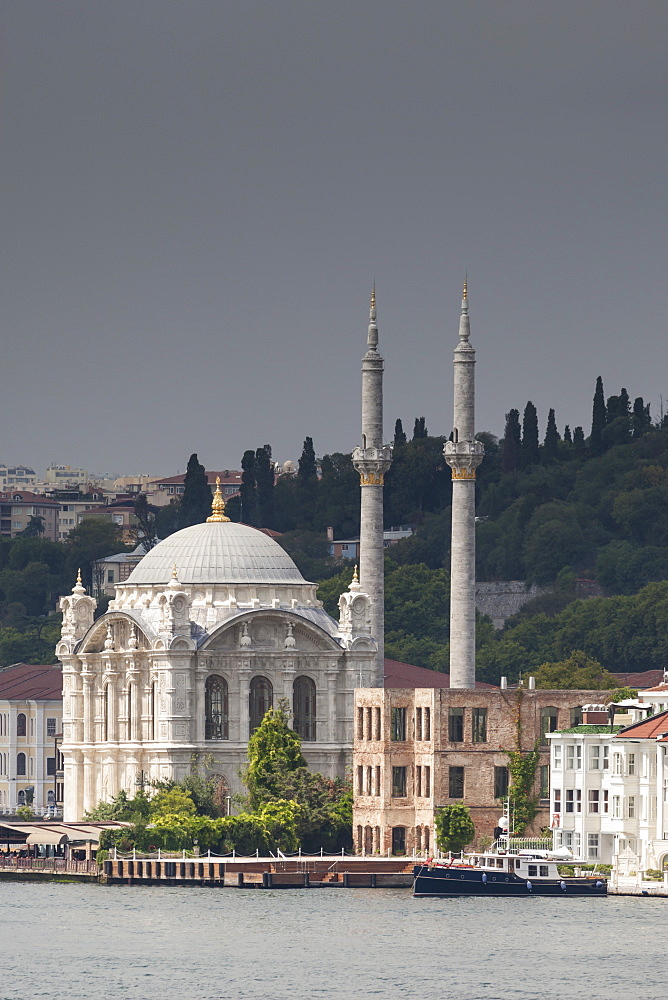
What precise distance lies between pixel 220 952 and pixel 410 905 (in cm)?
1075

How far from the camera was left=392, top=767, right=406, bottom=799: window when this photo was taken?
12044 cm

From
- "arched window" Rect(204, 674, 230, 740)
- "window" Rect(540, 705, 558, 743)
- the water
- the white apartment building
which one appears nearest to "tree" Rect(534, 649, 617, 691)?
"arched window" Rect(204, 674, 230, 740)

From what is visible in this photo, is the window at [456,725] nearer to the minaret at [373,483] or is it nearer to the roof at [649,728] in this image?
the roof at [649,728]

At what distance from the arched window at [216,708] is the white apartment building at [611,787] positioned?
20113 mm

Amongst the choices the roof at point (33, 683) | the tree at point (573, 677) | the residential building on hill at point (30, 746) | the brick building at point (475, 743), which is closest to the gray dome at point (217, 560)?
the tree at point (573, 677)

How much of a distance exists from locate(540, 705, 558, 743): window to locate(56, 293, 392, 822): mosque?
1706cm

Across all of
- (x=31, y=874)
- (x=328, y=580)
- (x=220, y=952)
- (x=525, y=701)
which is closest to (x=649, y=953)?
(x=220, y=952)

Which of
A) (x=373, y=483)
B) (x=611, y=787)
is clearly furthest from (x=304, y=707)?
(x=611, y=787)

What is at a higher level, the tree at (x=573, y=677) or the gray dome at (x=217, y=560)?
the gray dome at (x=217, y=560)

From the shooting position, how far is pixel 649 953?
310 ft

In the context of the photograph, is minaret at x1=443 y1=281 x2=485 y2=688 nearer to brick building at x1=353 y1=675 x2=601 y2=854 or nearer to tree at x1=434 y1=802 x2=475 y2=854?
brick building at x1=353 y1=675 x2=601 y2=854

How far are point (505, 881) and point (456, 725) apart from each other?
1074 centimetres

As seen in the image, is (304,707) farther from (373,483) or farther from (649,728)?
(649,728)

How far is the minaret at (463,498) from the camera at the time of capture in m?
134
